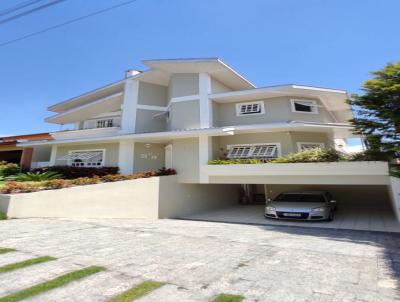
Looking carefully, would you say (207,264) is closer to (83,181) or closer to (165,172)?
(83,181)

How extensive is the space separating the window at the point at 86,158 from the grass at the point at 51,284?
15.1 m

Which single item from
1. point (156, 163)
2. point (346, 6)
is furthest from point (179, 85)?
point (346, 6)

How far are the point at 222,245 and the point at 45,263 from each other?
447cm

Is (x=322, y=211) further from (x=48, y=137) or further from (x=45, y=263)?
(x=48, y=137)

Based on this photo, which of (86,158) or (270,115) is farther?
(86,158)

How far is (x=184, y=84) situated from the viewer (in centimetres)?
1800

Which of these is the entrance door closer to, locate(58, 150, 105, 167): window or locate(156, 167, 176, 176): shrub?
locate(156, 167, 176, 176): shrub

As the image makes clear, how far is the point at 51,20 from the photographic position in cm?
898

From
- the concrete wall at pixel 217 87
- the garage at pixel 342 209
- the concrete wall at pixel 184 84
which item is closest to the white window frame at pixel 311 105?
the concrete wall at pixel 217 87

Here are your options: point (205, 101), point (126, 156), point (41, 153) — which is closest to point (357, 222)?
point (205, 101)

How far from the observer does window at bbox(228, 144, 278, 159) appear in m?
16.5

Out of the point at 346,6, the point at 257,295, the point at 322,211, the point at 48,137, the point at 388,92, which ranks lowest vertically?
the point at 257,295

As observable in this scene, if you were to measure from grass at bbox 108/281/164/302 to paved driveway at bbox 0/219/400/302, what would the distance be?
13 cm

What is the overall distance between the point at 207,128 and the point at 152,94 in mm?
7310
